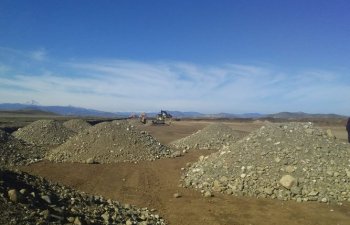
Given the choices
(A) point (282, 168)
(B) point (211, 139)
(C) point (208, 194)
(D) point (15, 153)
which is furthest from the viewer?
(B) point (211, 139)

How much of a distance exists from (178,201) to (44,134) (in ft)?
55.6

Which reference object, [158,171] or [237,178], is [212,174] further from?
[158,171]

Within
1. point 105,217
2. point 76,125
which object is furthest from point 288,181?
point 76,125

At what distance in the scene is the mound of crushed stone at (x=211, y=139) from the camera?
82.4ft

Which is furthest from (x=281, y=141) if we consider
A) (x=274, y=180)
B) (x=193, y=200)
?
(x=193, y=200)

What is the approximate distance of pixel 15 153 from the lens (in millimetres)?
18891

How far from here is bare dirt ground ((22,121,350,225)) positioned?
10.3 meters

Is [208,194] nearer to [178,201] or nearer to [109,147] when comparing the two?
[178,201]

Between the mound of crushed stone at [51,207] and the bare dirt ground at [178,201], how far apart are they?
1284mm

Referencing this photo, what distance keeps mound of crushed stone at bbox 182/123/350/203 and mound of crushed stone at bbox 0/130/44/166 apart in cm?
776

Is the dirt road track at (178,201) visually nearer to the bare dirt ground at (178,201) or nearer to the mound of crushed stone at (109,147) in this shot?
the bare dirt ground at (178,201)

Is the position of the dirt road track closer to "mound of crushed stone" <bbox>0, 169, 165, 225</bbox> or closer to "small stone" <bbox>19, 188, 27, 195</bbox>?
"mound of crushed stone" <bbox>0, 169, 165, 225</bbox>

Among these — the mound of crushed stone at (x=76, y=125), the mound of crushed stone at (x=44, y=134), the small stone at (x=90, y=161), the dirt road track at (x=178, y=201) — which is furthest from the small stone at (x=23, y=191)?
the mound of crushed stone at (x=76, y=125)

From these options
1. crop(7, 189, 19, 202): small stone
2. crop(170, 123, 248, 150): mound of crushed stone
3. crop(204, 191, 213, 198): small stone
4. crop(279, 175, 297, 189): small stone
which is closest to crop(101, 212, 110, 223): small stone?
crop(7, 189, 19, 202): small stone
